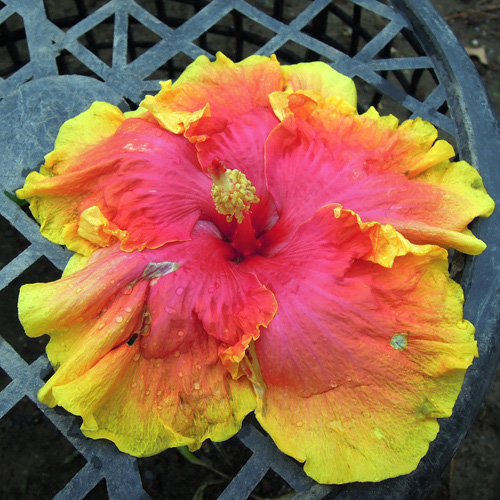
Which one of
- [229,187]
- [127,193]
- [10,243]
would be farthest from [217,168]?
[10,243]

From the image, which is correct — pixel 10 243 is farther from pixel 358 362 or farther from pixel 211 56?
pixel 358 362

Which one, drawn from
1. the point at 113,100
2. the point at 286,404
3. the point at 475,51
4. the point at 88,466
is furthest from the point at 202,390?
the point at 475,51

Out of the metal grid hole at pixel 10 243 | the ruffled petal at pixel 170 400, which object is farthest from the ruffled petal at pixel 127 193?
the metal grid hole at pixel 10 243

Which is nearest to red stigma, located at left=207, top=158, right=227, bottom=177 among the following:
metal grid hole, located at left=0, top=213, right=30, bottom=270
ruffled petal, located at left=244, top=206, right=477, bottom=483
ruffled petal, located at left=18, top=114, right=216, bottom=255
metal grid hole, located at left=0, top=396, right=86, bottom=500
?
ruffled petal, located at left=18, top=114, right=216, bottom=255

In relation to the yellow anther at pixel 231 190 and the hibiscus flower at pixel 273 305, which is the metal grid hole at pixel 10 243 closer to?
the hibiscus flower at pixel 273 305

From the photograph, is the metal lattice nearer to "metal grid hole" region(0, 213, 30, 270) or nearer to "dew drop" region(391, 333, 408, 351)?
"dew drop" region(391, 333, 408, 351)
